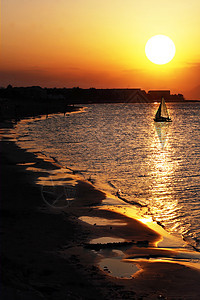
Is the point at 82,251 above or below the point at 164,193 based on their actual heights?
above

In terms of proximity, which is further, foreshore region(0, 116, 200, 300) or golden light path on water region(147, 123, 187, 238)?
golden light path on water region(147, 123, 187, 238)

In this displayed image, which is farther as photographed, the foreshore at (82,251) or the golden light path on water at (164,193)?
the golden light path on water at (164,193)

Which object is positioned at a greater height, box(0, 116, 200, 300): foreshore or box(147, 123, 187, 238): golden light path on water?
box(0, 116, 200, 300): foreshore

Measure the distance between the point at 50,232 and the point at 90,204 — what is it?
15.8 ft

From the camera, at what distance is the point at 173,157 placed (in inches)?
1452

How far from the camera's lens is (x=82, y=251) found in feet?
36.1

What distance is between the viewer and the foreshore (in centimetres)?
845

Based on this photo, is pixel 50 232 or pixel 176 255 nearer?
pixel 176 255

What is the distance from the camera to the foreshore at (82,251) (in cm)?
845

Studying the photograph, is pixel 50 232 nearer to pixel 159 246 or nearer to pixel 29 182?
pixel 159 246

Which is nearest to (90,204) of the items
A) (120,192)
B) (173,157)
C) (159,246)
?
(120,192)

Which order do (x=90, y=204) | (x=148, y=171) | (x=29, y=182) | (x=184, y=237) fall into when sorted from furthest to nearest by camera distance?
(x=148, y=171), (x=29, y=182), (x=90, y=204), (x=184, y=237)

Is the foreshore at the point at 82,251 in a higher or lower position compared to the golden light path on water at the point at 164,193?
higher

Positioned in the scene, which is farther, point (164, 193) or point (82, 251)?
point (164, 193)
